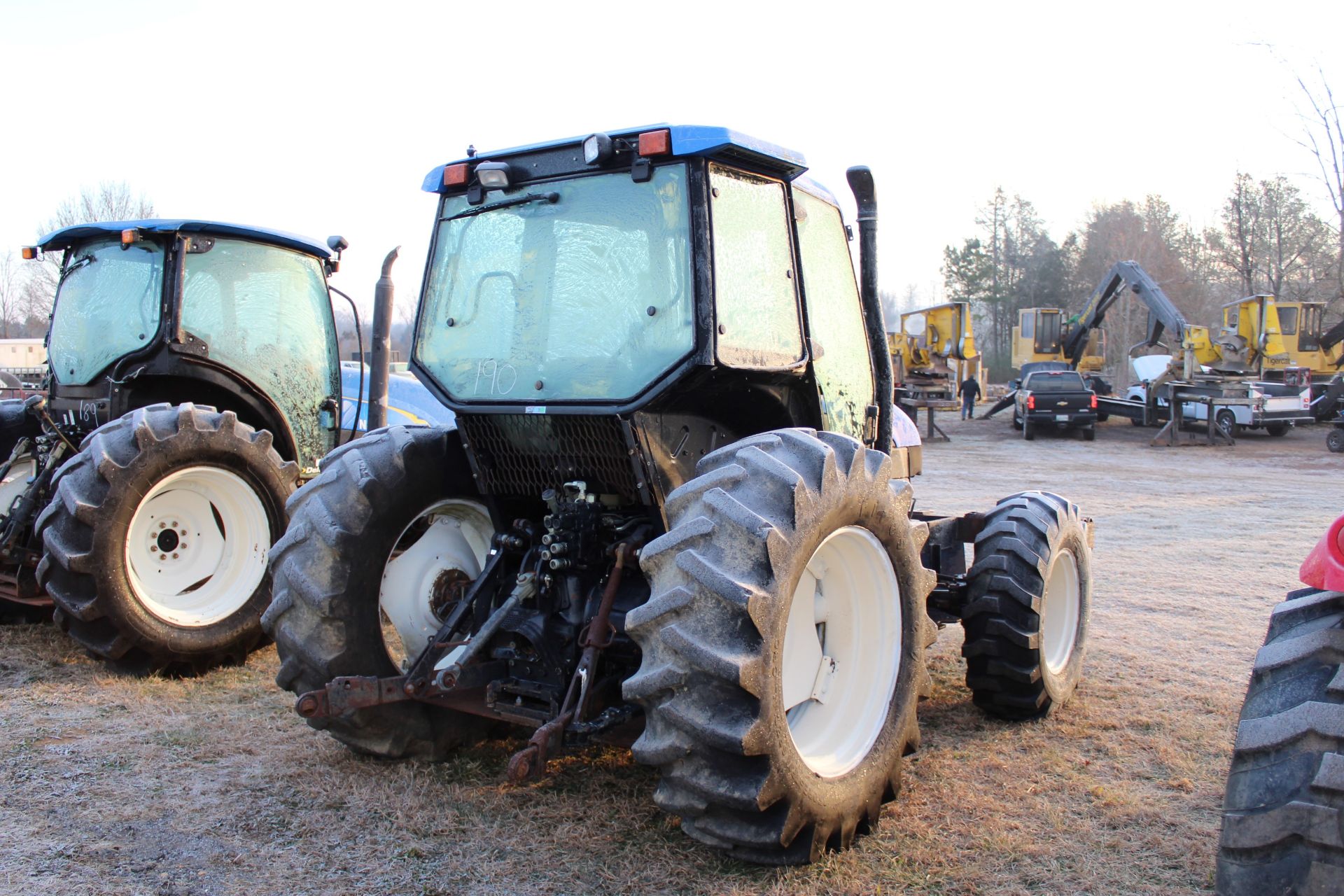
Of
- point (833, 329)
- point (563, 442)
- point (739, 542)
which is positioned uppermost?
point (833, 329)

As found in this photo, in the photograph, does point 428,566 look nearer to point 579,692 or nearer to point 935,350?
point 579,692

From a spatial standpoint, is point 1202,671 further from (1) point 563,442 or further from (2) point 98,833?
(2) point 98,833

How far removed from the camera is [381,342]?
6137 mm

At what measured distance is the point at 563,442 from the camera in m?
3.73

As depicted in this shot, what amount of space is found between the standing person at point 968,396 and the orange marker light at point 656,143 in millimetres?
25641

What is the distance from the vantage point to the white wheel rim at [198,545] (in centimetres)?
552

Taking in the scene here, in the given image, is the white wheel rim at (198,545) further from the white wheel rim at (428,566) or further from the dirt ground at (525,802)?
the white wheel rim at (428,566)

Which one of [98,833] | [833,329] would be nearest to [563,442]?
[833,329]

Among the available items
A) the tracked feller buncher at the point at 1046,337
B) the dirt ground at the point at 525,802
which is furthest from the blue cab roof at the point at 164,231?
the tracked feller buncher at the point at 1046,337

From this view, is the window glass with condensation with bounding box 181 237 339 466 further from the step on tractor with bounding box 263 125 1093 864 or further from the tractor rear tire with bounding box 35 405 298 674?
the step on tractor with bounding box 263 125 1093 864

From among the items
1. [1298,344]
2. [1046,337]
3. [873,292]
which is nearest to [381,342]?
[873,292]

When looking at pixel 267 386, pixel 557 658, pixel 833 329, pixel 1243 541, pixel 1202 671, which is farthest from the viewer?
pixel 1243 541

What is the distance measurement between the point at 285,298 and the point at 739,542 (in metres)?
5.14

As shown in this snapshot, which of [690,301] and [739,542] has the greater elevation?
[690,301]
